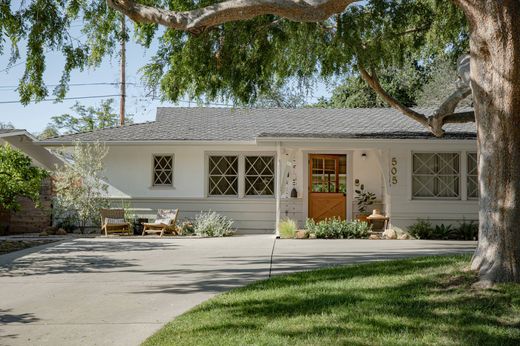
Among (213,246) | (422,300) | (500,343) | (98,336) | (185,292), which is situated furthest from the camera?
(213,246)

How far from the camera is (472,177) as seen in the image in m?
16.3

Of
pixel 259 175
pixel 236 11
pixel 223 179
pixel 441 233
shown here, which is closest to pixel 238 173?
pixel 223 179

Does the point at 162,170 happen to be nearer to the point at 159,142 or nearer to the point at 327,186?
the point at 159,142

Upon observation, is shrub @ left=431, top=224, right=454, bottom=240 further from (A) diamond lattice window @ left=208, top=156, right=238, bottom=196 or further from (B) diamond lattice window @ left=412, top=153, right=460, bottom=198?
(A) diamond lattice window @ left=208, top=156, right=238, bottom=196

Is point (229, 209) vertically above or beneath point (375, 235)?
above

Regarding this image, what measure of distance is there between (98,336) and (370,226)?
12.3m

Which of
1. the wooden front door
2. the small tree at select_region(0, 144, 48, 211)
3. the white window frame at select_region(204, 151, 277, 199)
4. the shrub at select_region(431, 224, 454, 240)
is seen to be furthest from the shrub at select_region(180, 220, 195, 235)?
the shrub at select_region(431, 224, 454, 240)

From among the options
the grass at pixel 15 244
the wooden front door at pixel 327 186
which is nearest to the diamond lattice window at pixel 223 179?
the wooden front door at pixel 327 186

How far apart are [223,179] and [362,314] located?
40.3ft

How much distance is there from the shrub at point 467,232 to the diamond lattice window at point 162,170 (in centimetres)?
906

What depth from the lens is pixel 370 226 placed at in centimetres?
1680

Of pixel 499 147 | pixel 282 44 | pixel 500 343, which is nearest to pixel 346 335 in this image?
pixel 500 343

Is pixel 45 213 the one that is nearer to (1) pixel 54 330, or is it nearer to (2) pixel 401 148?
(2) pixel 401 148

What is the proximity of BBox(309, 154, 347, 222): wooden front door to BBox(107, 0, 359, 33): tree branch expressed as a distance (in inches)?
396
